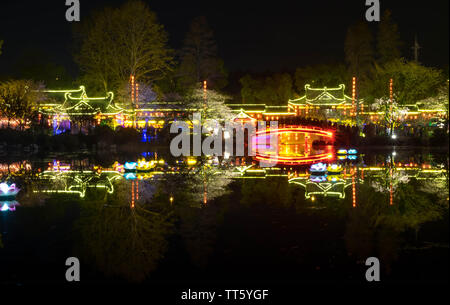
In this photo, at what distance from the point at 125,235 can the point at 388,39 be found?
2152 inches

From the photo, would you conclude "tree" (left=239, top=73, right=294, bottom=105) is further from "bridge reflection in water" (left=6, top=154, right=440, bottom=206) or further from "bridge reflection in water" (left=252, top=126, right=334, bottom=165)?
"bridge reflection in water" (left=6, top=154, right=440, bottom=206)

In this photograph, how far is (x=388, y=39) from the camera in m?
58.4

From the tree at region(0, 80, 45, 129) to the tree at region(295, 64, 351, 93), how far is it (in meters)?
38.5

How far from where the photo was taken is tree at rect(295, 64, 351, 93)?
7062 cm

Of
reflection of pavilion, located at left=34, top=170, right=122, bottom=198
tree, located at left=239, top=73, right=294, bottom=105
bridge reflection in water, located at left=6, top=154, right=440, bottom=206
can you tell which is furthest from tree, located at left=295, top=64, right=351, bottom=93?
reflection of pavilion, located at left=34, top=170, right=122, bottom=198

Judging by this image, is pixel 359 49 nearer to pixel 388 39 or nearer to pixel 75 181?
pixel 388 39

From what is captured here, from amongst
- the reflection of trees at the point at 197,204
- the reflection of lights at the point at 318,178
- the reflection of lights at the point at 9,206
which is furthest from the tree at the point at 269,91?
the reflection of lights at the point at 9,206

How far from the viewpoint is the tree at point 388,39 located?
58.2 metres

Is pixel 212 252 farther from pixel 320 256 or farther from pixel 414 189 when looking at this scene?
pixel 414 189

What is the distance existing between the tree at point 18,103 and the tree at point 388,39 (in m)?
39.1

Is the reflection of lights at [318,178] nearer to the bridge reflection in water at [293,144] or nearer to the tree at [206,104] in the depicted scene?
the bridge reflection in water at [293,144]

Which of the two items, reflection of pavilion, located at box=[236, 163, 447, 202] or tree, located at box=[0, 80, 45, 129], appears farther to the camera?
tree, located at box=[0, 80, 45, 129]

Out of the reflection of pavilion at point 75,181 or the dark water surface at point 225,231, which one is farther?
the reflection of pavilion at point 75,181
